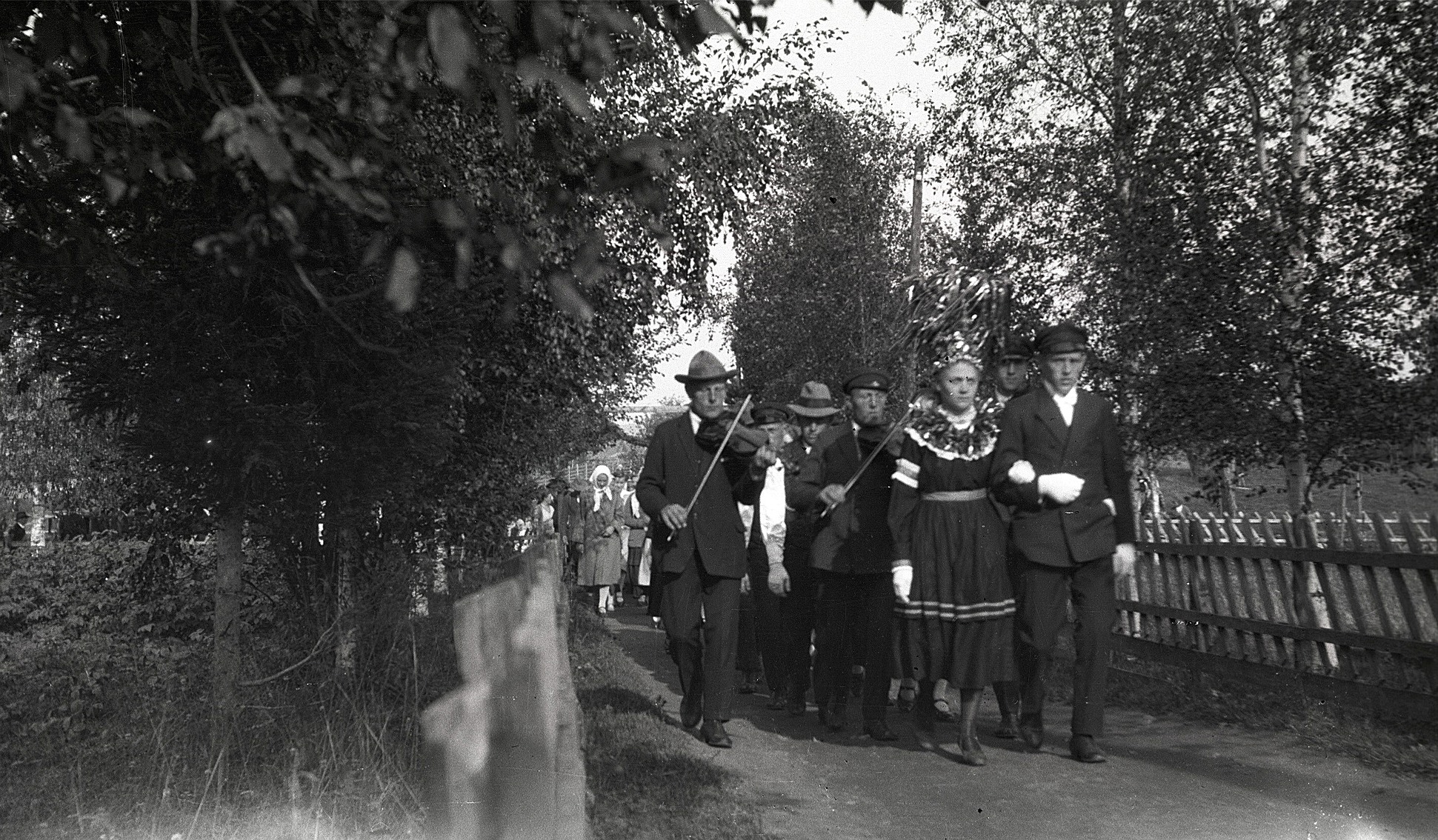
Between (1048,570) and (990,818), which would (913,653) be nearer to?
(1048,570)

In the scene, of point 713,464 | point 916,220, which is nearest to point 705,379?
point 713,464

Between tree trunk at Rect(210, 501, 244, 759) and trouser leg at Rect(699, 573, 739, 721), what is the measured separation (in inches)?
108

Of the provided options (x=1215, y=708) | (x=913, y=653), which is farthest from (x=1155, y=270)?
(x=913, y=653)

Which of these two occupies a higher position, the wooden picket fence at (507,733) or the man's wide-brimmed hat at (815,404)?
the man's wide-brimmed hat at (815,404)

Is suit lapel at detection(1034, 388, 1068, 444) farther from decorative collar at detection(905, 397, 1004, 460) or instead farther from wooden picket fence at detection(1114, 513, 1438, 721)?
wooden picket fence at detection(1114, 513, 1438, 721)

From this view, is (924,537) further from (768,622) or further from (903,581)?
(768,622)

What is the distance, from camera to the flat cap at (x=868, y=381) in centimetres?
916

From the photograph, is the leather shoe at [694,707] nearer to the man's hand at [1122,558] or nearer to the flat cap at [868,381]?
the flat cap at [868,381]

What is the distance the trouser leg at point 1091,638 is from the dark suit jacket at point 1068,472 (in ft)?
0.44

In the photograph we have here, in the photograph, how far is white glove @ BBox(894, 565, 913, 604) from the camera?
318 inches

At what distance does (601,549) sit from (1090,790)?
14091 mm

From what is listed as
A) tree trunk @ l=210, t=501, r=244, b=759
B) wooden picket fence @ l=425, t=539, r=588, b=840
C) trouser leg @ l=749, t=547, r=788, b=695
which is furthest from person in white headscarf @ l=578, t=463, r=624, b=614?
wooden picket fence @ l=425, t=539, r=588, b=840

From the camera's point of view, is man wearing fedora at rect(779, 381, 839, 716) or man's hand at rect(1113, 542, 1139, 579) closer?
man's hand at rect(1113, 542, 1139, 579)

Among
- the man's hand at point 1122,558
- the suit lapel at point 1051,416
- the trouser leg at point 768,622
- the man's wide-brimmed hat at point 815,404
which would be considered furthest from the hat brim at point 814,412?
the man's hand at point 1122,558
